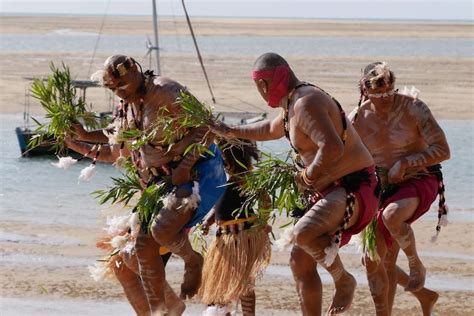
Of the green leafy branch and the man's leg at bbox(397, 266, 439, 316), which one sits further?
the man's leg at bbox(397, 266, 439, 316)

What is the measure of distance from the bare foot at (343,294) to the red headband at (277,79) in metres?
1.10

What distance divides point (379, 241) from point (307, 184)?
1254mm

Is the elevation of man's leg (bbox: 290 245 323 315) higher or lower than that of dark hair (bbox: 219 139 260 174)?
lower

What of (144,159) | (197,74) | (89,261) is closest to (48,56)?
(197,74)

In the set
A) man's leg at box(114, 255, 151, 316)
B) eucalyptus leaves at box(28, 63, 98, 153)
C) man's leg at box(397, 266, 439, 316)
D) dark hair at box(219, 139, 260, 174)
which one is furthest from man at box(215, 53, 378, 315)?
eucalyptus leaves at box(28, 63, 98, 153)

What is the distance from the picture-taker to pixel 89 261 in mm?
10664

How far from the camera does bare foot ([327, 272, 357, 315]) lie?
21.2 ft

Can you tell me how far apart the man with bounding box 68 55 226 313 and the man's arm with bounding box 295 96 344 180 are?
3.20ft

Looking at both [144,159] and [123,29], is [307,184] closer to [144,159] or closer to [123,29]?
[144,159]

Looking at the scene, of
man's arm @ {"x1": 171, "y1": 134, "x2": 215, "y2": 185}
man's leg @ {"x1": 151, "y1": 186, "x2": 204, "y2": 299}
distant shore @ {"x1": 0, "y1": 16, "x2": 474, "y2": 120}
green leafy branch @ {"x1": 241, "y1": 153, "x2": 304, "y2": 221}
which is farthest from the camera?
distant shore @ {"x1": 0, "y1": 16, "x2": 474, "y2": 120}

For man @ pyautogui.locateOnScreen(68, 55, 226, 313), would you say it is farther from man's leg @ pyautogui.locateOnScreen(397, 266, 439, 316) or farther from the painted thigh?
man's leg @ pyautogui.locateOnScreen(397, 266, 439, 316)

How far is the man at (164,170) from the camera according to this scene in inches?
272

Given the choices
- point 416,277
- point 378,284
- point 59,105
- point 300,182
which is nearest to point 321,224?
point 300,182

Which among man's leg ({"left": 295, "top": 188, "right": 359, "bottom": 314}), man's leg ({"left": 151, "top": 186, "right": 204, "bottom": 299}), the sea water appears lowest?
the sea water
